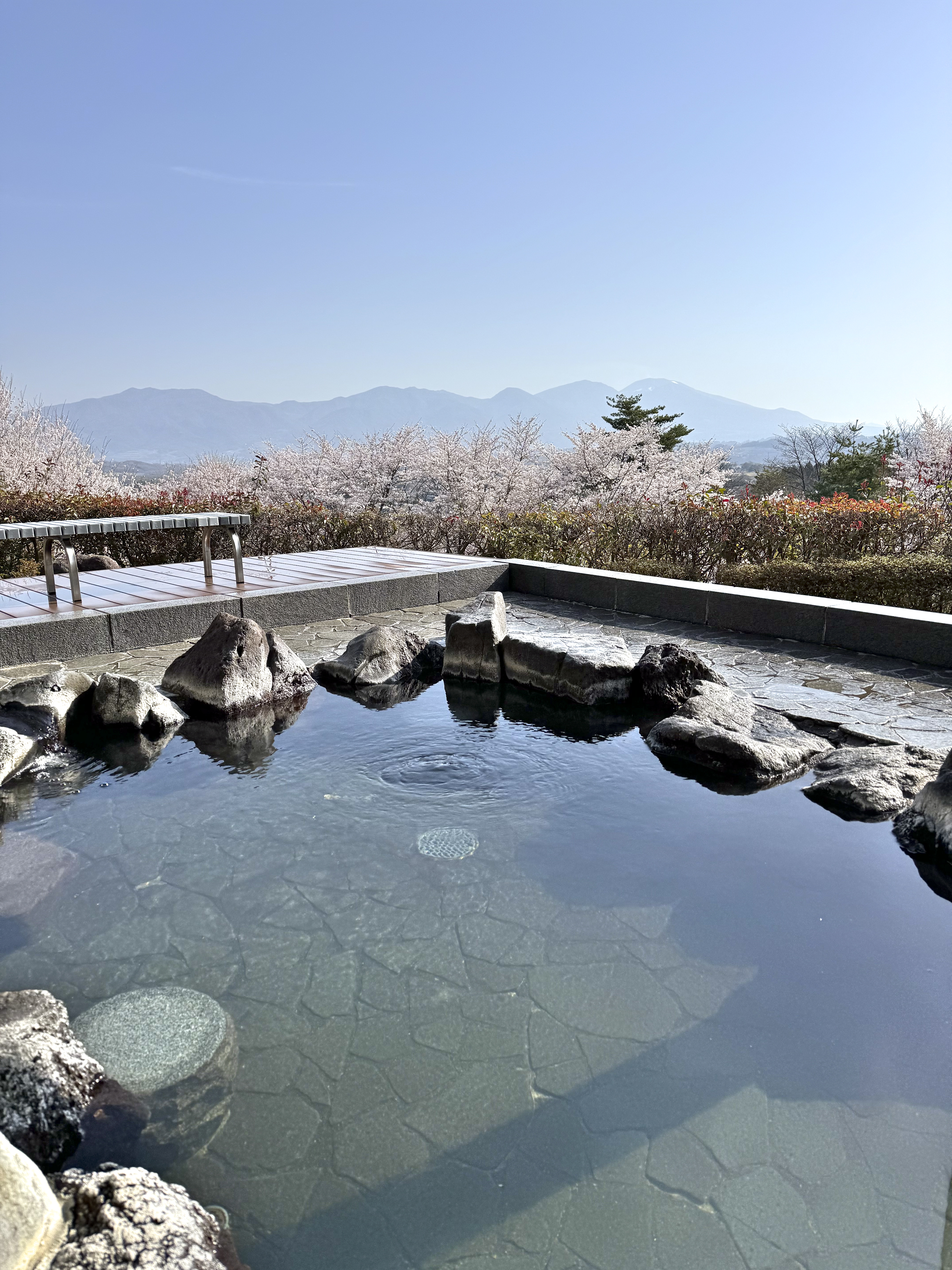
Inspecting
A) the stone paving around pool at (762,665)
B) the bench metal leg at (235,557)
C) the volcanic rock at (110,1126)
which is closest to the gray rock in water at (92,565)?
the bench metal leg at (235,557)

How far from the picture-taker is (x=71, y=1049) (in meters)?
2.58

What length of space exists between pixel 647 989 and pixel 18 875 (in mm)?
2783

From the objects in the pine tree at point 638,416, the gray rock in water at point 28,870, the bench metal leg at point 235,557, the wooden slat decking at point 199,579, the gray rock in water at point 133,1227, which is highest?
the pine tree at point 638,416

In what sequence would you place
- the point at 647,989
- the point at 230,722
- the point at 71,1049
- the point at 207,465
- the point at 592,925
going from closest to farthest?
the point at 71,1049 < the point at 647,989 < the point at 592,925 < the point at 230,722 < the point at 207,465

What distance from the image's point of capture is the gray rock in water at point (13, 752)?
4.85m

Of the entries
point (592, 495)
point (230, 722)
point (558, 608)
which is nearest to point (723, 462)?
point (592, 495)

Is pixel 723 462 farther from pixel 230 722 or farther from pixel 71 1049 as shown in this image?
pixel 71 1049

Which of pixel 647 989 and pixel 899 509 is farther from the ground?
pixel 899 509

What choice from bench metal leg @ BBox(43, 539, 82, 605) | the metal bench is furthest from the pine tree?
bench metal leg @ BBox(43, 539, 82, 605)

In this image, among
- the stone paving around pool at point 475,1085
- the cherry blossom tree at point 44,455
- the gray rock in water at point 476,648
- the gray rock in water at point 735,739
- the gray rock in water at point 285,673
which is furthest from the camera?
the cherry blossom tree at point 44,455

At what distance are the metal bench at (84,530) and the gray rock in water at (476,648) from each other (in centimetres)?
273

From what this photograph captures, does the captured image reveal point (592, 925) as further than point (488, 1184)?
Yes

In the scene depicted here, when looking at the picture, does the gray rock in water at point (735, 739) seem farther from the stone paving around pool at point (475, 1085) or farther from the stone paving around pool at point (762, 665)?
the stone paving around pool at point (475, 1085)

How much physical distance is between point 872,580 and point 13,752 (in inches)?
346
